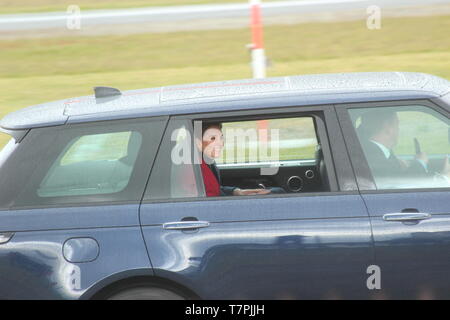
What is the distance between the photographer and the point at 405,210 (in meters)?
4.13

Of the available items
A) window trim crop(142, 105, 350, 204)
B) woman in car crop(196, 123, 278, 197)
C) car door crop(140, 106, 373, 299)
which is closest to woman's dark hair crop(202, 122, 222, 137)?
woman in car crop(196, 123, 278, 197)

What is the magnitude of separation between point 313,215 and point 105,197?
3.77 feet

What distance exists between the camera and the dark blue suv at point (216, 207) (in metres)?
4.08

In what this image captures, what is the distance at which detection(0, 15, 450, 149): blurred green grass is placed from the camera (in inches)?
590

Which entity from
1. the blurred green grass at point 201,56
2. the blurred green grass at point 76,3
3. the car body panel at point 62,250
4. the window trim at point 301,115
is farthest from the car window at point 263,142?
the blurred green grass at point 76,3

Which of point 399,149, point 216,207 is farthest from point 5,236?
point 399,149

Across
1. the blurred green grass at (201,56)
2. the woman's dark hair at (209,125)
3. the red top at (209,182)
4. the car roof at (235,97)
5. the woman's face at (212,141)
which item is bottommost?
the red top at (209,182)

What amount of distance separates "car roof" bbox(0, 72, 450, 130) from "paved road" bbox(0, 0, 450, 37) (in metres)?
17.9

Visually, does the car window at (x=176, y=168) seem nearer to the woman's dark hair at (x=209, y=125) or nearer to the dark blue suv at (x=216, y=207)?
the dark blue suv at (x=216, y=207)

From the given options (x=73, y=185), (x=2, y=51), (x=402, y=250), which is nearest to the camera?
(x=402, y=250)

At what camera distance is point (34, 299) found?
4.20 metres

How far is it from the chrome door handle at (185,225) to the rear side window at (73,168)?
0.84 ft

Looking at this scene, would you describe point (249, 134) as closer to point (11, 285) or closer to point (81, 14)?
point (11, 285)
